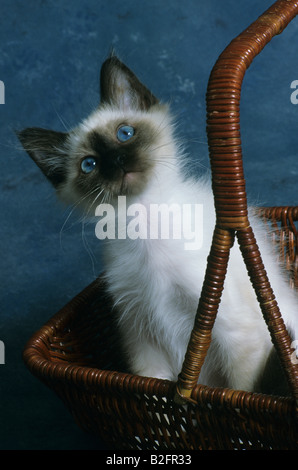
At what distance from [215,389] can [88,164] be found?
1.58 feet

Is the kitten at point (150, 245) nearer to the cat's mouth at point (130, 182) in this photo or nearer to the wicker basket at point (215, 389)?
the cat's mouth at point (130, 182)

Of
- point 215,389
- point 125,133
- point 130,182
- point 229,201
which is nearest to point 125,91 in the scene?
point 125,133

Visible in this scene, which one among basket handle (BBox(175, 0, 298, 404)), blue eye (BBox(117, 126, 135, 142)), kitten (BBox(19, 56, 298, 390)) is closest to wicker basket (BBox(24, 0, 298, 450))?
basket handle (BBox(175, 0, 298, 404))

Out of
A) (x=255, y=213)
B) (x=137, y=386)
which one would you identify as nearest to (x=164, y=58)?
(x=255, y=213)

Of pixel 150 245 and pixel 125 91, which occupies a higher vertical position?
pixel 125 91

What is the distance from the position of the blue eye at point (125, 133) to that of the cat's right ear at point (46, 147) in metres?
0.15

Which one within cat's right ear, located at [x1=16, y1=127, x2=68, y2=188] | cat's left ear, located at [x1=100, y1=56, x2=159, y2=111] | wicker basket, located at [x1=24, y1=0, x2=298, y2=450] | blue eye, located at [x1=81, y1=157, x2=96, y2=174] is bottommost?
wicker basket, located at [x1=24, y1=0, x2=298, y2=450]

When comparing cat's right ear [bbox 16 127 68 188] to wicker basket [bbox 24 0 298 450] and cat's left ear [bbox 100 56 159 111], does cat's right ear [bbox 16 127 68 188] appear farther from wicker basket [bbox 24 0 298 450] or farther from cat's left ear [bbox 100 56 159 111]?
wicker basket [bbox 24 0 298 450]

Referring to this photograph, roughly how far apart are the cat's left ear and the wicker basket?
0.35 meters

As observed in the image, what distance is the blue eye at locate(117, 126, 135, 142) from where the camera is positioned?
1053 mm

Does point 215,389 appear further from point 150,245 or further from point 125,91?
point 125,91

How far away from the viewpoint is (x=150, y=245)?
1064 mm

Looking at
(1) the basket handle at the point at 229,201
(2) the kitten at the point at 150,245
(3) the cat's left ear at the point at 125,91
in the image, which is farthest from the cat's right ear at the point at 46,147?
(1) the basket handle at the point at 229,201
